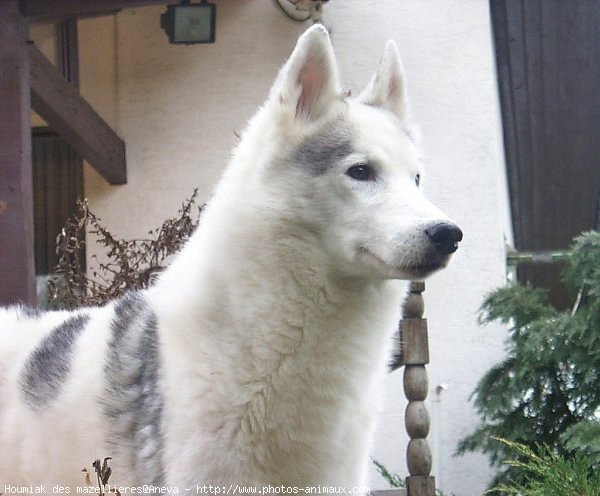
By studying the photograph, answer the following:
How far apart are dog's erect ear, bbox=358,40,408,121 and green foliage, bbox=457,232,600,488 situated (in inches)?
81.8

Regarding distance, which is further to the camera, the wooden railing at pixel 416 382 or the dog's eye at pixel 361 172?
the wooden railing at pixel 416 382

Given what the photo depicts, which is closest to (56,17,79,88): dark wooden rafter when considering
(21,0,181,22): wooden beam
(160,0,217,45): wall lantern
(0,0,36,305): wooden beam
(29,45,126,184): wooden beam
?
(29,45,126,184): wooden beam

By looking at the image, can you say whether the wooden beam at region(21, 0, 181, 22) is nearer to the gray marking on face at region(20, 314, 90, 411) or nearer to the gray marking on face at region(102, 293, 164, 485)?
the gray marking on face at region(20, 314, 90, 411)

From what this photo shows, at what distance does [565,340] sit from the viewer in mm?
5309

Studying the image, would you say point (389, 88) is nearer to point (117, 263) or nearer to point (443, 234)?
point (443, 234)

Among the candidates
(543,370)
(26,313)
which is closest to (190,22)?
(543,370)

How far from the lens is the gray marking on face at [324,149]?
2928 millimetres

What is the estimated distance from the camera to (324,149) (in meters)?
2.96

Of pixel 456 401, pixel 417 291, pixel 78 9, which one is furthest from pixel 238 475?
pixel 456 401

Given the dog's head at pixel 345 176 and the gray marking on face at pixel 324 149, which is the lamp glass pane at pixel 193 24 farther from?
the gray marking on face at pixel 324 149

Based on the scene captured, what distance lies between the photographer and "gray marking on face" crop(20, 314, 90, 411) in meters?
3.15

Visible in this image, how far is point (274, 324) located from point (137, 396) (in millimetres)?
458

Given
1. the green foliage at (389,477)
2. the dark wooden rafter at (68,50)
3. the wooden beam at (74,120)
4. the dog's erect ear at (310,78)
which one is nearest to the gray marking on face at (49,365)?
the dog's erect ear at (310,78)

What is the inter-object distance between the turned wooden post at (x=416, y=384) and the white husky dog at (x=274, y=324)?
1758 millimetres
